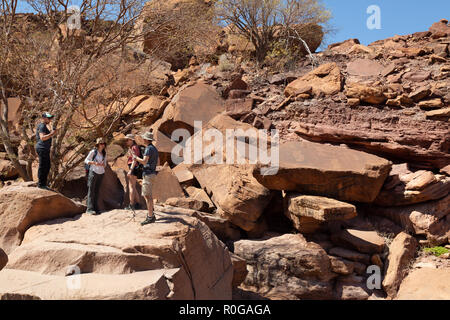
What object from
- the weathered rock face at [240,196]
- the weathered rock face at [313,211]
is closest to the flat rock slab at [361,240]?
the weathered rock face at [313,211]

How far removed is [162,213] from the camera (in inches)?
260

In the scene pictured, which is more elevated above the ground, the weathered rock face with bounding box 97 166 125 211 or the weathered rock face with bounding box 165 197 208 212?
the weathered rock face with bounding box 97 166 125 211

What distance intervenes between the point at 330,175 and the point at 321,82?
5.41m

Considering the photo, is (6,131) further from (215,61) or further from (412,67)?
(412,67)

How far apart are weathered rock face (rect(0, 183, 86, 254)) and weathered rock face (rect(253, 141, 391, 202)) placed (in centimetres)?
416

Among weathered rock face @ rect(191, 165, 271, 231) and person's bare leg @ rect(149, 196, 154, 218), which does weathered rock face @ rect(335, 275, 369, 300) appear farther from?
person's bare leg @ rect(149, 196, 154, 218)

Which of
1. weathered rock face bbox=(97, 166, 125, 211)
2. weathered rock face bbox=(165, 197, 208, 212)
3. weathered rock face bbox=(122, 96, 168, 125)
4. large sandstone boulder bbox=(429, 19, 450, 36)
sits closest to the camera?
weathered rock face bbox=(97, 166, 125, 211)

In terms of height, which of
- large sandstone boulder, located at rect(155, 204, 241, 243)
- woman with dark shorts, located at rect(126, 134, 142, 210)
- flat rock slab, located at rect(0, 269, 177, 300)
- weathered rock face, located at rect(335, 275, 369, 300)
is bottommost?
weathered rock face, located at rect(335, 275, 369, 300)

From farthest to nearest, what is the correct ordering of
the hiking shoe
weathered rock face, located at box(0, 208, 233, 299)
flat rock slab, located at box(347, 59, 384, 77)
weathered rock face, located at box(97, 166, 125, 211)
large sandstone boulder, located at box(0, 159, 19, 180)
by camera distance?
flat rock slab, located at box(347, 59, 384, 77)
large sandstone boulder, located at box(0, 159, 19, 180)
weathered rock face, located at box(97, 166, 125, 211)
the hiking shoe
weathered rock face, located at box(0, 208, 233, 299)

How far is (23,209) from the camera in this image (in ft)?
20.1

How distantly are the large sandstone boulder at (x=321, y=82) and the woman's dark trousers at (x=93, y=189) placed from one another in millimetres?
7591

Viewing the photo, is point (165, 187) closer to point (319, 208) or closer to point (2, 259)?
point (319, 208)

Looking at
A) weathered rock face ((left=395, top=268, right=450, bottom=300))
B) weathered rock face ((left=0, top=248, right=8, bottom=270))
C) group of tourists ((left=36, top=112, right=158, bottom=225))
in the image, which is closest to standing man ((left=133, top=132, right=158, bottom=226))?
group of tourists ((left=36, top=112, right=158, bottom=225))

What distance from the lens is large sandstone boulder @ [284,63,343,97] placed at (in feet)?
39.5
